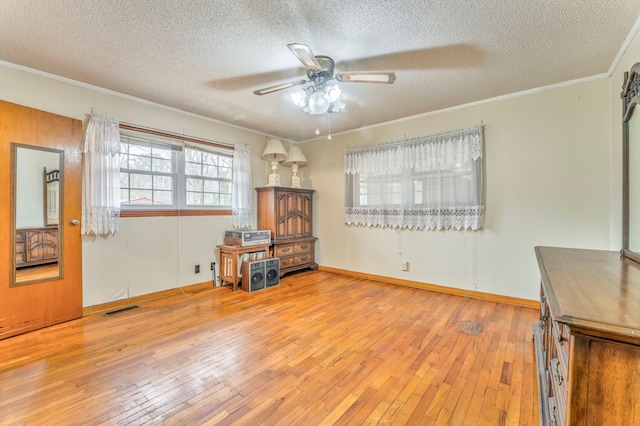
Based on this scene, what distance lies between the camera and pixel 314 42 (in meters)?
2.14

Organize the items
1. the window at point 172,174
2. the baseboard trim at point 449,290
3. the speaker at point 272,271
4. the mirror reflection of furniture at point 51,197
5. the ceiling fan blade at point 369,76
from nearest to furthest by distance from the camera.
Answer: the ceiling fan blade at point 369,76
the mirror reflection of furniture at point 51,197
the baseboard trim at point 449,290
the window at point 172,174
the speaker at point 272,271

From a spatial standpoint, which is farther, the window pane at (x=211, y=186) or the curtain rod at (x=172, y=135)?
the window pane at (x=211, y=186)

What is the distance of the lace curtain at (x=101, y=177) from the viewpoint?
2896mm

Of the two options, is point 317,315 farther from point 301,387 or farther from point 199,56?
point 199,56

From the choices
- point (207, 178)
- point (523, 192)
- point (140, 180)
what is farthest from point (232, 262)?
point (523, 192)

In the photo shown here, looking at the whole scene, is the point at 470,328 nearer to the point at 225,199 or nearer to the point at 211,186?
the point at 225,199

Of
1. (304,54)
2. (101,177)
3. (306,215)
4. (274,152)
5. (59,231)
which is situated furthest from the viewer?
(306,215)

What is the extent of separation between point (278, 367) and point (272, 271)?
2.13 meters

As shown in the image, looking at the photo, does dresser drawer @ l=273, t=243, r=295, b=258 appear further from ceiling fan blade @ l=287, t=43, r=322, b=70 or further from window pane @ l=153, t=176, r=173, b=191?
ceiling fan blade @ l=287, t=43, r=322, b=70

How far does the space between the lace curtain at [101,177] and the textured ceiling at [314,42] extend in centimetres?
48

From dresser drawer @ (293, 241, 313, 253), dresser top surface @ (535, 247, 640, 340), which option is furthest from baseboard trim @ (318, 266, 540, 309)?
dresser top surface @ (535, 247, 640, 340)

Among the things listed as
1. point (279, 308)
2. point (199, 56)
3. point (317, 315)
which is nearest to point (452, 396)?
point (317, 315)

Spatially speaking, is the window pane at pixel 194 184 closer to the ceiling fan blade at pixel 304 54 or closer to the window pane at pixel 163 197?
the window pane at pixel 163 197

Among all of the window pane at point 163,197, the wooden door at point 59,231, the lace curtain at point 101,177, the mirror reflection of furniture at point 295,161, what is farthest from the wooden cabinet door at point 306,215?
the wooden door at point 59,231
